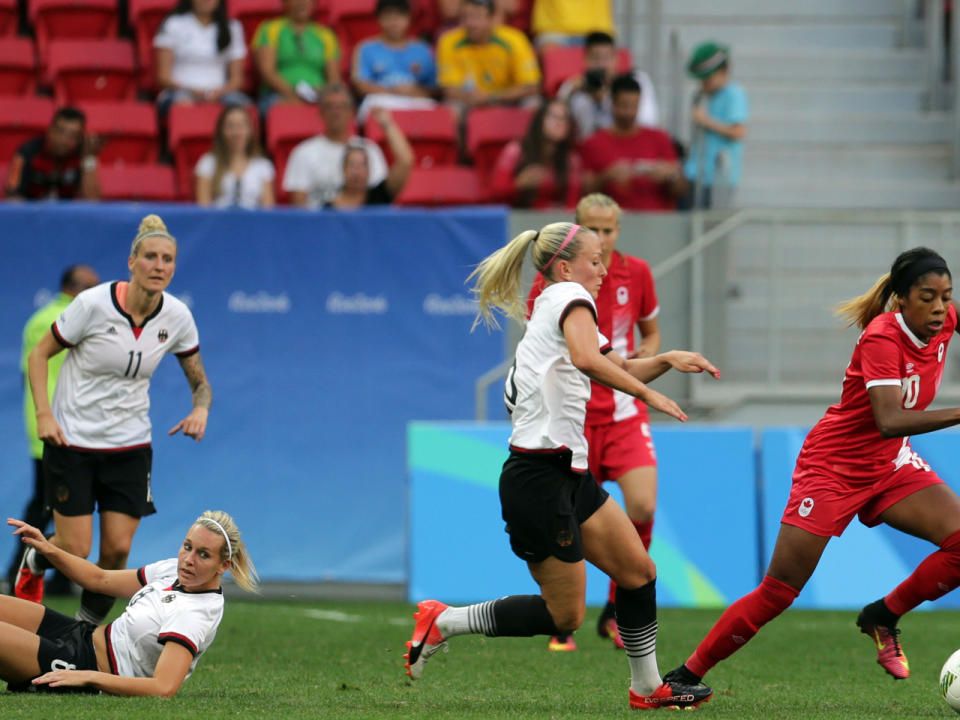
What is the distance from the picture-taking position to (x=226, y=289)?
11.3 metres

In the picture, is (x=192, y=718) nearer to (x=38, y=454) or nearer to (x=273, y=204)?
(x=38, y=454)

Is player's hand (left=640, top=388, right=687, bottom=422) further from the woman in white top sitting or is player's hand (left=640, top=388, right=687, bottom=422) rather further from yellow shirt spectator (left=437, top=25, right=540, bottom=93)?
yellow shirt spectator (left=437, top=25, right=540, bottom=93)

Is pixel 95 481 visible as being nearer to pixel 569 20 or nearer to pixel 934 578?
pixel 934 578

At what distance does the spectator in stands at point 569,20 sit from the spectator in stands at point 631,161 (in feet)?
6.83

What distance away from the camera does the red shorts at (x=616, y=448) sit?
7805 millimetres

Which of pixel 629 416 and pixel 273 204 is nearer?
pixel 629 416

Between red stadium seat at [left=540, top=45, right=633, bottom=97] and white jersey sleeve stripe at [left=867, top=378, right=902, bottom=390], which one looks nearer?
white jersey sleeve stripe at [left=867, top=378, right=902, bottom=390]

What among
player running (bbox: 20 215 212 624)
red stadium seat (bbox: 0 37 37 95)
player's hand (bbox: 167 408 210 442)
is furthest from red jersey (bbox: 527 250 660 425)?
red stadium seat (bbox: 0 37 37 95)

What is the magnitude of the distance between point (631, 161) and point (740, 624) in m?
6.41

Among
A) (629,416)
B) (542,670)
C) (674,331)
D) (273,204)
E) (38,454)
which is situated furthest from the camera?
(273,204)

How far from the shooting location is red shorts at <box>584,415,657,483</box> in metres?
→ 7.80

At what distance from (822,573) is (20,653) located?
6.34 metres

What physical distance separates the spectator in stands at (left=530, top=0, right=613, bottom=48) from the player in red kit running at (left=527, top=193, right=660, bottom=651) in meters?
6.32

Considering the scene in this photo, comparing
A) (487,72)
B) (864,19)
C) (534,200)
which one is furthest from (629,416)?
(864,19)
